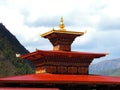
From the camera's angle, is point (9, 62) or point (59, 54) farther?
point (9, 62)

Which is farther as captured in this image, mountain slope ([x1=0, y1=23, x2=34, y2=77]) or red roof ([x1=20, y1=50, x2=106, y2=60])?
mountain slope ([x1=0, y1=23, x2=34, y2=77])

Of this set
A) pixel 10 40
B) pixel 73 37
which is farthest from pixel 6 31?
pixel 73 37

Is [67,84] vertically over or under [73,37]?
under

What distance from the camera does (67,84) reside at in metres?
28.1

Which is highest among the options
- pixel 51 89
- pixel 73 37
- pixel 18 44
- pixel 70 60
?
pixel 18 44

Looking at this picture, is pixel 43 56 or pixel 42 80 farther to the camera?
pixel 43 56

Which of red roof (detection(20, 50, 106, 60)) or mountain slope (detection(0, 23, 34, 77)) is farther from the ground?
mountain slope (detection(0, 23, 34, 77))

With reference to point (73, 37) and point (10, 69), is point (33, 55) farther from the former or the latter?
point (10, 69)

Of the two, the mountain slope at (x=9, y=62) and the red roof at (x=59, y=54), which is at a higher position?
the mountain slope at (x=9, y=62)

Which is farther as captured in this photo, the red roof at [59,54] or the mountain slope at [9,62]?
the mountain slope at [9,62]

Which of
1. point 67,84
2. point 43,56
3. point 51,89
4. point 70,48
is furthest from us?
point 70,48

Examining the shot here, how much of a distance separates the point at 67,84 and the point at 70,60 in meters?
5.50

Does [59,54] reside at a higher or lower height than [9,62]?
lower

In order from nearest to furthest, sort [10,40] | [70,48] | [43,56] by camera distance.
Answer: [43,56], [70,48], [10,40]
